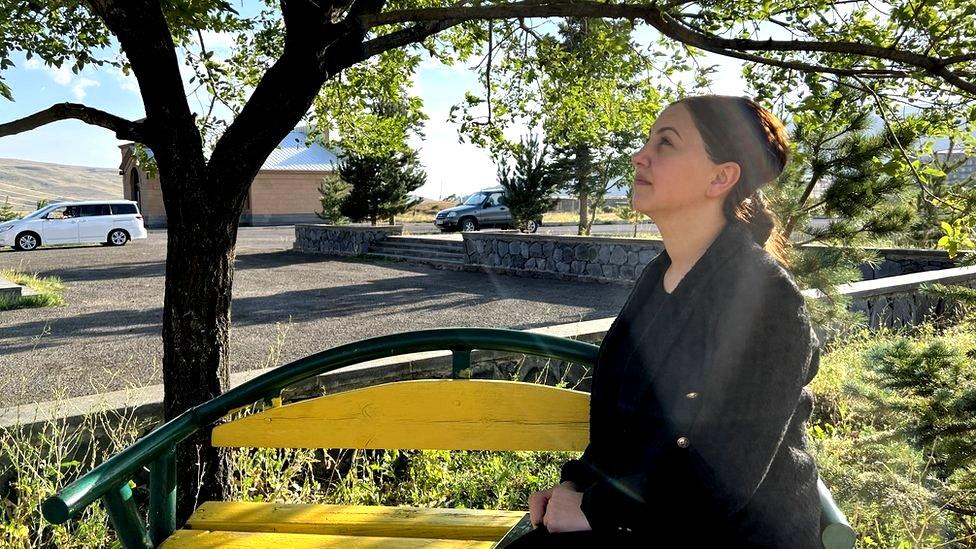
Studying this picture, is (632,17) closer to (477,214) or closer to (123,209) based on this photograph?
(477,214)

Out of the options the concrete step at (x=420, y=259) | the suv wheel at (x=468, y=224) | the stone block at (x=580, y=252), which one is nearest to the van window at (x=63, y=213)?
the concrete step at (x=420, y=259)

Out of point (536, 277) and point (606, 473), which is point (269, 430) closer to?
point (606, 473)

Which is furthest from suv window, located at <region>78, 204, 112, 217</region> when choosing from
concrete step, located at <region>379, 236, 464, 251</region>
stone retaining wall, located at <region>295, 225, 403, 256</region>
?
concrete step, located at <region>379, 236, 464, 251</region>

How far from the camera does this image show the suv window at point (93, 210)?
2384 centimetres

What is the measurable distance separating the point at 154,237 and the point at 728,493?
31198 mm

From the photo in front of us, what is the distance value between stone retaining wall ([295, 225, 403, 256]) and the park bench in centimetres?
1831

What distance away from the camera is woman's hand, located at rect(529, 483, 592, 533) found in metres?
1.53

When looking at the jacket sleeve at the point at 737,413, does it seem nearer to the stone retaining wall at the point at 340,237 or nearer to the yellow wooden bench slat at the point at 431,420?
the yellow wooden bench slat at the point at 431,420

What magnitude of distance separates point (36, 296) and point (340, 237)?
10.5 m

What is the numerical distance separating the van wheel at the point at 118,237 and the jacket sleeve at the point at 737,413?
2638 centimetres

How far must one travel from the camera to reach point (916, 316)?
781cm

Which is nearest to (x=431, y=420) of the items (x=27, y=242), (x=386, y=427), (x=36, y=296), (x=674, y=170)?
(x=386, y=427)

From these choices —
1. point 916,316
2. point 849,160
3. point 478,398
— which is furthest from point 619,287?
point 478,398

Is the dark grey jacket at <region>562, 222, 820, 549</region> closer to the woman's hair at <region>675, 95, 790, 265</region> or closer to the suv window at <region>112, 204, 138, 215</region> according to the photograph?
the woman's hair at <region>675, 95, 790, 265</region>
